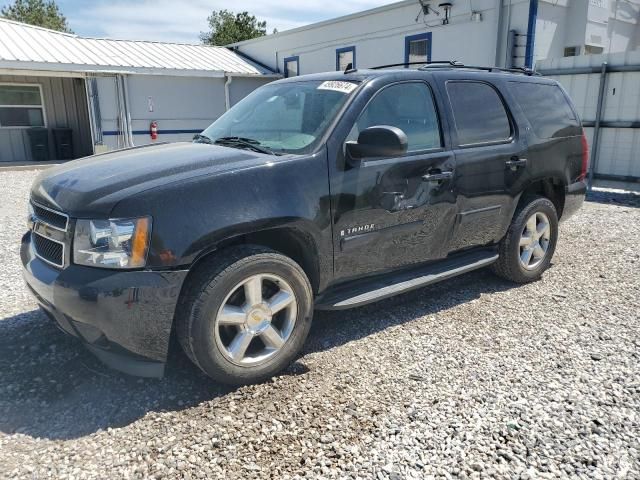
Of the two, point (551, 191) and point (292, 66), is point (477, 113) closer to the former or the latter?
point (551, 191)

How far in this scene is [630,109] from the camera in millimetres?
9648

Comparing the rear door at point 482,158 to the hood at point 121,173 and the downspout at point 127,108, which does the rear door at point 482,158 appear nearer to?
the hood at point 121,173

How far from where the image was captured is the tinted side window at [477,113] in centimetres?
418

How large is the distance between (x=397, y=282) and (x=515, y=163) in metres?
1.66

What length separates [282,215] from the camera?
3.09 m

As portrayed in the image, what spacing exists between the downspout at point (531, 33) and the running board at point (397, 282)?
9.44 m

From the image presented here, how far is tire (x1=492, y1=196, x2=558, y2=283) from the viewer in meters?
4.74

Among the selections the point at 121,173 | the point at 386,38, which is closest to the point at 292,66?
the point at 386,38

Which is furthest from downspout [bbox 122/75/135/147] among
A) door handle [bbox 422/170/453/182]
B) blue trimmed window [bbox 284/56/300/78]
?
door handle [bbox 422/170/453/182]

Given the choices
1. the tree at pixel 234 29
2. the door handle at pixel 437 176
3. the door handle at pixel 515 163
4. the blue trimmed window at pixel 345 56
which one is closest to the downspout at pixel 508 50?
the blue trimmed window at pixel 345 56

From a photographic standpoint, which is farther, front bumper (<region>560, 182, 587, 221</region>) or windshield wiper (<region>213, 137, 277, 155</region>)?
front bumper (<region>560, 182, 587, 221</region>)

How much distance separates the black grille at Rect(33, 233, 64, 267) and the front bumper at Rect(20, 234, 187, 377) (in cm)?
7

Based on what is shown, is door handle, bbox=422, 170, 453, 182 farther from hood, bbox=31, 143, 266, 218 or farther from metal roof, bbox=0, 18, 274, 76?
metal roof, bbox=0, 18, 274, 76

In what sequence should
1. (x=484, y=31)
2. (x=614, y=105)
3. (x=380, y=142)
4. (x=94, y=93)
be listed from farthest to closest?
(x=94, y=93), (x=484, y=31), (x=614, y=105), (x=380, y=142)
